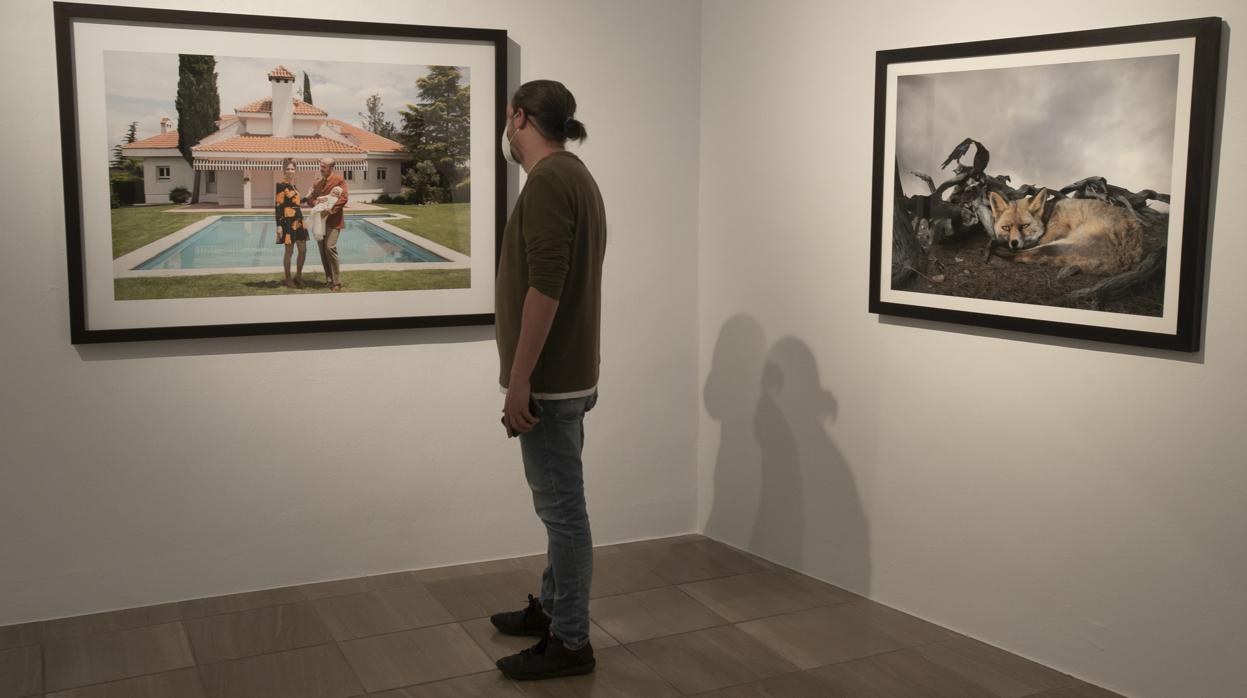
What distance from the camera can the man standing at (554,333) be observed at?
2678 millimetres

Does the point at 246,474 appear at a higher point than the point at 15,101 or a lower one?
lower

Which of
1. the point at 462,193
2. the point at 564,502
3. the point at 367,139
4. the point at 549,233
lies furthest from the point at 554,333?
the point at 367,139

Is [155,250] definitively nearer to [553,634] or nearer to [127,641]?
[127,641]

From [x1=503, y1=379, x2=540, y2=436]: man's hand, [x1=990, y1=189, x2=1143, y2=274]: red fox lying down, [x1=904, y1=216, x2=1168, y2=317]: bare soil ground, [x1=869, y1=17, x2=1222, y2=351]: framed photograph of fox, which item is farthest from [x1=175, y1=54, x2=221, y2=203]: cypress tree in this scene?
[x1=990, y1=189, x2=1143, y2=274]: red fox lying down

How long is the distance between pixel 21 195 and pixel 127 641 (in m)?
1.27

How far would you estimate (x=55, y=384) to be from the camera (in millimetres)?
3209

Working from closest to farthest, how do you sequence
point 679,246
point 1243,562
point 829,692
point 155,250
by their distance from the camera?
1. point 1243,562
2. point 829,692
3. point 155,250
4. point 679,246

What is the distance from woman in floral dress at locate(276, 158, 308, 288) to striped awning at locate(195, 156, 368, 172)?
25 millimetres

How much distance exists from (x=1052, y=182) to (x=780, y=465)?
4.46ft

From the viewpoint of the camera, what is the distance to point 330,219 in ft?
11.4

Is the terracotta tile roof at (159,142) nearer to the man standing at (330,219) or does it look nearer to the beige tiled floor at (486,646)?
the man standing at (330,219)

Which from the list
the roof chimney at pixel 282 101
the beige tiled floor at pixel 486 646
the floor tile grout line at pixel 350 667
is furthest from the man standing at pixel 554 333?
the roof chimney at pixel 282 101

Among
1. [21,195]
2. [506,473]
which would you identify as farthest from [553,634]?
[21,195]

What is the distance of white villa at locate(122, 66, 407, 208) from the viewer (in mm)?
3262
